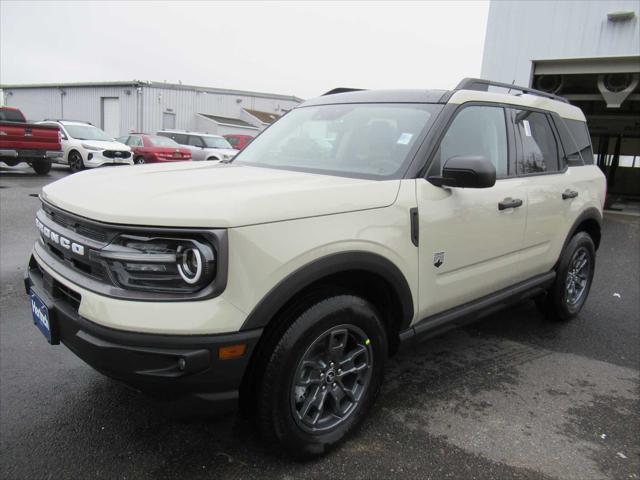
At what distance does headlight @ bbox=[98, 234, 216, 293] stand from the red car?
14.6 meters

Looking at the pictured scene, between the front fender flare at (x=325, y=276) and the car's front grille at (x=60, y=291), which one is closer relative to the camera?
the front fender flare at (x=325, y=276)

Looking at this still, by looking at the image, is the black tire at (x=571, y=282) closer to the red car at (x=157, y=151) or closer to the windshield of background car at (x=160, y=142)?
the red car at (x=157, y=151)

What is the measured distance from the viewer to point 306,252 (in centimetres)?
208

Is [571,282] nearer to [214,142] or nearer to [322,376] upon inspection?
[322,376]

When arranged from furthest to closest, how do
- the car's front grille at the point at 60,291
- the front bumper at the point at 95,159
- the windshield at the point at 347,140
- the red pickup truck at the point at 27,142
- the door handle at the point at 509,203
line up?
the front bumper at the point at 95,159 → the red pickup truck at the point at 27,142 → the door handle at the point at 509,203 → the windshield at the point at 347,140 → the car's front grille at the point at 60,291

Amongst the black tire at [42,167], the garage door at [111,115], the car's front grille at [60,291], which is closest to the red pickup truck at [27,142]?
the black tire at [42,167]

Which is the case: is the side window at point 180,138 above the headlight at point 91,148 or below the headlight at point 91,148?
above

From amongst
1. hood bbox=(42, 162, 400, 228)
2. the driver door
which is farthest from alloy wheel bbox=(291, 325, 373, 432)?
hood bbox=(42, 162, 400, 228)

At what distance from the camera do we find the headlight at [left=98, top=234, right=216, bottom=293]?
6.10 feet

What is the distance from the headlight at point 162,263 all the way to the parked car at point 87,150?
14.6 metres

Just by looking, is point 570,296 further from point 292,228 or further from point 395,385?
point 292,228

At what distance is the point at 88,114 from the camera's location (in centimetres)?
3531

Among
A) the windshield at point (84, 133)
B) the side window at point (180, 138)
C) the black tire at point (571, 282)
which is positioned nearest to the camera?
the black tire at point (571, 282)

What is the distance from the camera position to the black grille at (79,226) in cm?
201
